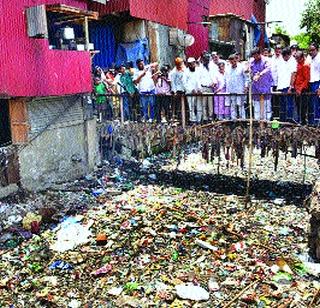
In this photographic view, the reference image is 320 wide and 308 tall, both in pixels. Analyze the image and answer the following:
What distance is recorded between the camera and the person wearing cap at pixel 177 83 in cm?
1273

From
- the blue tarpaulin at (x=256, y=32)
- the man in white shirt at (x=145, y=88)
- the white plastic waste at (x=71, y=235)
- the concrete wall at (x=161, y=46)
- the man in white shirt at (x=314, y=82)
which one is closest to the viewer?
the white plastic waste at (x=71, y=235)

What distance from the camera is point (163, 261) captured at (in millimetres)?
8734

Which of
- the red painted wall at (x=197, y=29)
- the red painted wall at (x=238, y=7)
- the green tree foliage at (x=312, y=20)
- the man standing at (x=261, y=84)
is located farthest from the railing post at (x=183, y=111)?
the green tree foliage at (x=312, y=20)

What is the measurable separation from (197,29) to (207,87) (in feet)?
33.3

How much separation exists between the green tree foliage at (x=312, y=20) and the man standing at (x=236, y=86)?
16898 millimetres

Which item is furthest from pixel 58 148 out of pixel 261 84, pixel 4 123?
pixel 261 84

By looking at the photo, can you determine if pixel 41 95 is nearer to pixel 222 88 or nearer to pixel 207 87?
pixel 207 87

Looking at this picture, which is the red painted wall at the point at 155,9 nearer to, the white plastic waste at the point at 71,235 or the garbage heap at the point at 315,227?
the white plastic waste at the point at 71,235

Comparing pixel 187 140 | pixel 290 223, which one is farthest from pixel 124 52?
pixel 290 223

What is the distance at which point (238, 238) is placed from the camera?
9570 millimetres

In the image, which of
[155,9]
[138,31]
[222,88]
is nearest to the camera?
[222,88]

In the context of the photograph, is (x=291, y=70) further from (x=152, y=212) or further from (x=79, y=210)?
(x=79, y=210)

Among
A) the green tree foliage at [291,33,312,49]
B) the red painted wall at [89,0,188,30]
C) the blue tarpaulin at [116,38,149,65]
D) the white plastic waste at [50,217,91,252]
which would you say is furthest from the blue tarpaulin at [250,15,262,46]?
the white plastic waste at [50,217,91,252]

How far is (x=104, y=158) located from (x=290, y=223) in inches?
300
